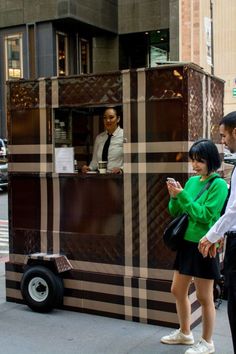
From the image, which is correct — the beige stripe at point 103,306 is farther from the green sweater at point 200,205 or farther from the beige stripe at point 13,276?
the green sweater at point 200,205

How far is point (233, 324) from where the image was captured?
10.2 feet

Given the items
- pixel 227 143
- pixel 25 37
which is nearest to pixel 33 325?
pixel 227 143

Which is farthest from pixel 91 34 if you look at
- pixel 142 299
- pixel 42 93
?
pixel 142 299

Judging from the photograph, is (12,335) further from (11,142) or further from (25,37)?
(25,37)

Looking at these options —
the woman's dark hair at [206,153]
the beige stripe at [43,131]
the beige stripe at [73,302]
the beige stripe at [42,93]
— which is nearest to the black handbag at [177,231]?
the woman's dark hair at [206,153]

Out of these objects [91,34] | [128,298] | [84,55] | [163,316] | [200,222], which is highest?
[91,34]

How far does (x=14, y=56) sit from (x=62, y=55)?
9.27ft

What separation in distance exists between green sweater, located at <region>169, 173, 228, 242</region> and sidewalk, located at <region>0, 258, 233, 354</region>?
3.37 ft

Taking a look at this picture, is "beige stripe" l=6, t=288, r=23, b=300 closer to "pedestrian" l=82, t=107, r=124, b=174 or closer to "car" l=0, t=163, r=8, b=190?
"pedestrian" l=82, t=107, r=124, b=174

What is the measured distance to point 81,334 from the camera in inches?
174

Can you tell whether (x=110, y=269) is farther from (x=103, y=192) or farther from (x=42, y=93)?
(x=42, y=93)

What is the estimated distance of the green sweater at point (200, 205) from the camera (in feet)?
11.8

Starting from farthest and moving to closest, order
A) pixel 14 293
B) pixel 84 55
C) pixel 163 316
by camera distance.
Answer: pixel 84 55
pixel 14 293
pixel 163 316

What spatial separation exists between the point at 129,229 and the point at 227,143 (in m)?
1.71
